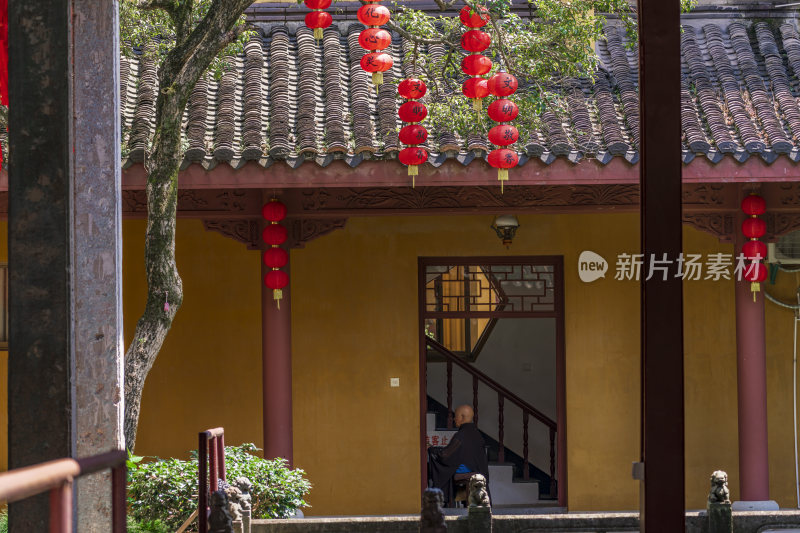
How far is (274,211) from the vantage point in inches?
311

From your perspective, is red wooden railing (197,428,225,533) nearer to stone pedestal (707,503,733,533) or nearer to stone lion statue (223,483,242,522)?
stone lion statue (223,483,242,522)

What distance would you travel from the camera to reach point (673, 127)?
307 centimetres

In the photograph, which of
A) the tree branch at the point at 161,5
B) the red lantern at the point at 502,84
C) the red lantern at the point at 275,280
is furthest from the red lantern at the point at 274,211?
the red lantern at the point at 502,84

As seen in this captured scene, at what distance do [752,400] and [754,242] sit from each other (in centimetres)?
136

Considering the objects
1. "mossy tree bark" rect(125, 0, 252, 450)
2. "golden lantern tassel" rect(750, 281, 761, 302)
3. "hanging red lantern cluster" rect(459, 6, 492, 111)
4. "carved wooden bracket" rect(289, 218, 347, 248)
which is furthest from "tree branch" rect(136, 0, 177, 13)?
"golden lantern tassel" rect(750, 281, 761, 302)

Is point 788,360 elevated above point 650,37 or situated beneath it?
situated beneath

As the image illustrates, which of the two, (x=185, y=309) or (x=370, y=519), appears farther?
(x=185, y=309)

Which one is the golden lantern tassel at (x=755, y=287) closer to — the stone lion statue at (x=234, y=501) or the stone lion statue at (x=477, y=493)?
the stone lion statue at (x=477, y=493)

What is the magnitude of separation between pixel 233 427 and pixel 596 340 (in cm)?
350

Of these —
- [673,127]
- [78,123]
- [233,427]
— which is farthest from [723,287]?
[78,123]

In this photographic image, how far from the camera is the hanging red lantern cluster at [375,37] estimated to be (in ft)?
20.1

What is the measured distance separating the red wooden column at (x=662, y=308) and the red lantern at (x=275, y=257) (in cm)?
520

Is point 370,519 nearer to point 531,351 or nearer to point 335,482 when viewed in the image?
point 335,482

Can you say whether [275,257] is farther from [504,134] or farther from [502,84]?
[502,84]
